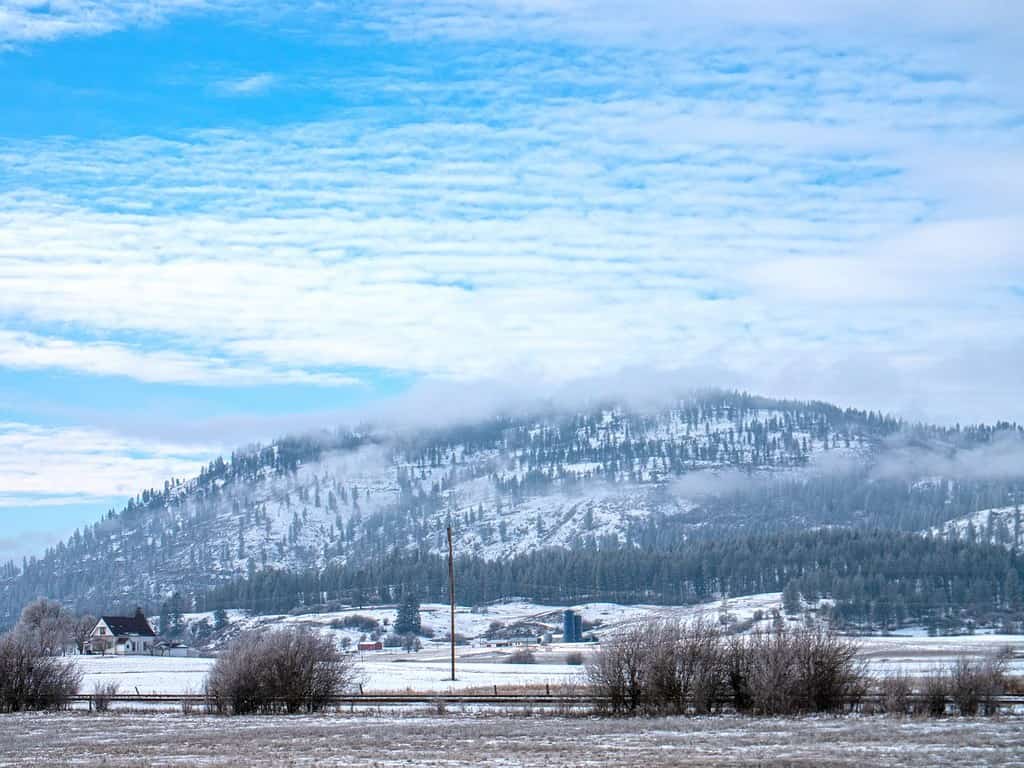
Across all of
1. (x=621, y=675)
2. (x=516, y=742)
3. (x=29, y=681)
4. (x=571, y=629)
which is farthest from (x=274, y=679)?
(x=571, y=629)

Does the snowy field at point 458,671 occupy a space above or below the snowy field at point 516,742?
below

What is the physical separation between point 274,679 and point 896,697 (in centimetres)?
2539

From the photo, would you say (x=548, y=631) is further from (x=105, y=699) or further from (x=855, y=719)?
(x=855, y=719)

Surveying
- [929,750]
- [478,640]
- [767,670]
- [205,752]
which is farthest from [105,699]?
[478,640]

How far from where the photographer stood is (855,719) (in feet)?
136

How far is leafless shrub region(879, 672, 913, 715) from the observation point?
44188 millimetres

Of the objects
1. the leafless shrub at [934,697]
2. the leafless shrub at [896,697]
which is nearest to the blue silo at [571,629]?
the leafless shrub at [896,697]

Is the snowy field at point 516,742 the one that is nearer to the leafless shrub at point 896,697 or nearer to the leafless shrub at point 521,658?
the leafless shrub at point 896,697

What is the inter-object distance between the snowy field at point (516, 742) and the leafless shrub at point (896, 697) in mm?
2918

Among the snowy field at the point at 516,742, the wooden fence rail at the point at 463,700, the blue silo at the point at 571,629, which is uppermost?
the snowy field at the point at 516,742

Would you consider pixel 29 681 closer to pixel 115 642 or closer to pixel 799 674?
pixel 799 674

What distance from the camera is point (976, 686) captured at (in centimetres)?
4372

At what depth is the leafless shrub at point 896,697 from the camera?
145 ft

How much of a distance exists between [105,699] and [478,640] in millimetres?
134913
